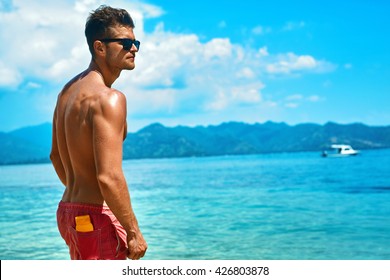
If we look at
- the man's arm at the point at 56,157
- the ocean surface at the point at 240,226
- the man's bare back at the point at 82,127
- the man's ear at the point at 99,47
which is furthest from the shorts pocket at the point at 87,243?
the ocean surface at the point at 240,226

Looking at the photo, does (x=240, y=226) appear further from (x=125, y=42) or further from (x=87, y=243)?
(x=125, y=42)

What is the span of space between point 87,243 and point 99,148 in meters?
0.47

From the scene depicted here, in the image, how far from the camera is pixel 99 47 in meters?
2.72

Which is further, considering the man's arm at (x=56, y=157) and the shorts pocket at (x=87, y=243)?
the man's arm at (x=56, y=157)

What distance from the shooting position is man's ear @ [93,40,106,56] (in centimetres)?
271

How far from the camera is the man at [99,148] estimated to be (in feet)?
8.23

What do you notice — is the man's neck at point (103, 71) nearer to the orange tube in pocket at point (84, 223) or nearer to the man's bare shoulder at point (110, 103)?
the man's bare shoulder at point (110, 103)

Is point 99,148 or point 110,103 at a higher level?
point 110,103

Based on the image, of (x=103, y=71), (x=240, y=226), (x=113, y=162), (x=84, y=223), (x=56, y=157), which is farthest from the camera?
(x=240, y=226)

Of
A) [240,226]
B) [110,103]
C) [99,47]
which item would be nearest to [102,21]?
[99,47]

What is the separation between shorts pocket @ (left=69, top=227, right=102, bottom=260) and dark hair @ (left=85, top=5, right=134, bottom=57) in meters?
0.89

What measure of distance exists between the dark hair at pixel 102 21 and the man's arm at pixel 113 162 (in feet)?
1.09

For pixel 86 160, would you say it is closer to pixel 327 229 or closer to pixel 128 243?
pixel 128 243
